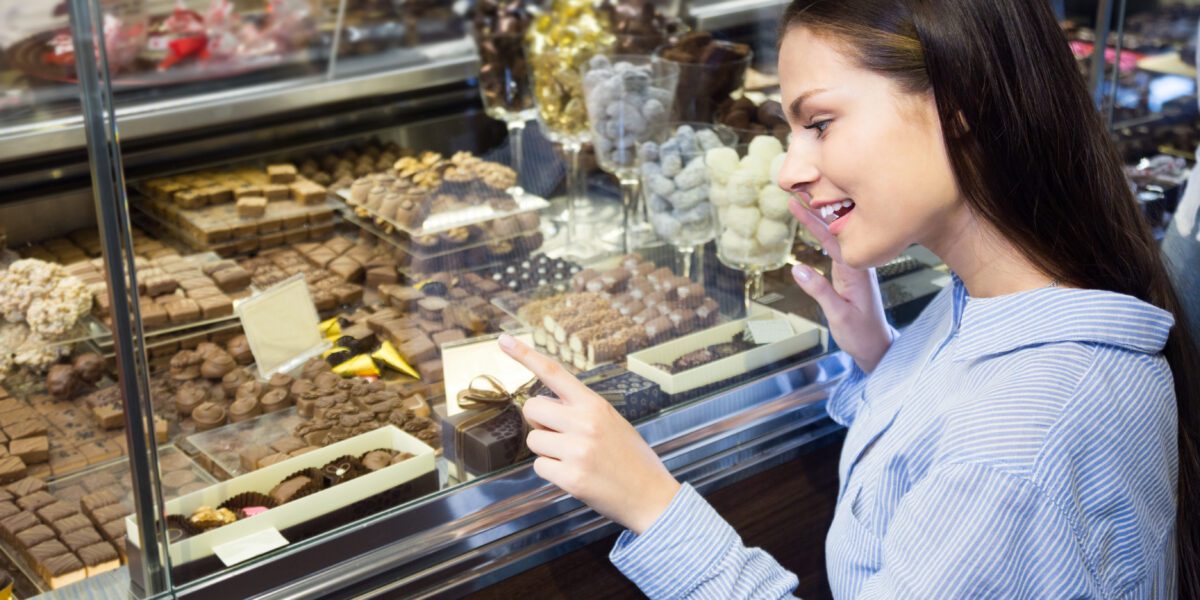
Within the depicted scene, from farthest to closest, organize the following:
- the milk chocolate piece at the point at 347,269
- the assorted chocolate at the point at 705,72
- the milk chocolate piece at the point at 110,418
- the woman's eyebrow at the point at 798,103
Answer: the assorted chocolate at the point at 705,72
the milk chocolate piece at the point at 347,269
the milk chocolate piece at the point at 110,418
the woman's eyebrow at the point at 798,103

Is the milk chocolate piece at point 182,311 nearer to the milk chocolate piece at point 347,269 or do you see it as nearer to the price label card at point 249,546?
the milk chocolate piece at point 347,269

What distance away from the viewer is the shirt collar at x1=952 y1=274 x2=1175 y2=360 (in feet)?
3.79

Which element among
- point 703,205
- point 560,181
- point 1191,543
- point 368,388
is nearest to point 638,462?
point 368,388

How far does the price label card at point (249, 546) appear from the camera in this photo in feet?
4.25

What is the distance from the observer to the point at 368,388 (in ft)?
5.38

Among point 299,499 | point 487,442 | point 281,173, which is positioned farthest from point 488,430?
point 281,173

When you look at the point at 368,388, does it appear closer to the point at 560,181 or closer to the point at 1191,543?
the point at 560,181

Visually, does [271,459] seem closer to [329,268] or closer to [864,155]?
[329,268]

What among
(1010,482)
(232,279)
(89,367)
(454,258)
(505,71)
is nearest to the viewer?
(1010,482)

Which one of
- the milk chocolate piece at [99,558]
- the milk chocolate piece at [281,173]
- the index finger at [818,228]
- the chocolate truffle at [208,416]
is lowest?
the milk chocolate piece at [99,558]

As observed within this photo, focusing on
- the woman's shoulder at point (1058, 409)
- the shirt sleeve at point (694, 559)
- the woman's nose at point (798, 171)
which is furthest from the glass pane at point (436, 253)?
the woman's shoulder at point (1058, 409)

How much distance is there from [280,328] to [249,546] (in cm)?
48

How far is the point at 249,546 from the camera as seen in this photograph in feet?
4.31

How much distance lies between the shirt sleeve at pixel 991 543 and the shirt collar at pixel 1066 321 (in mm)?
167
